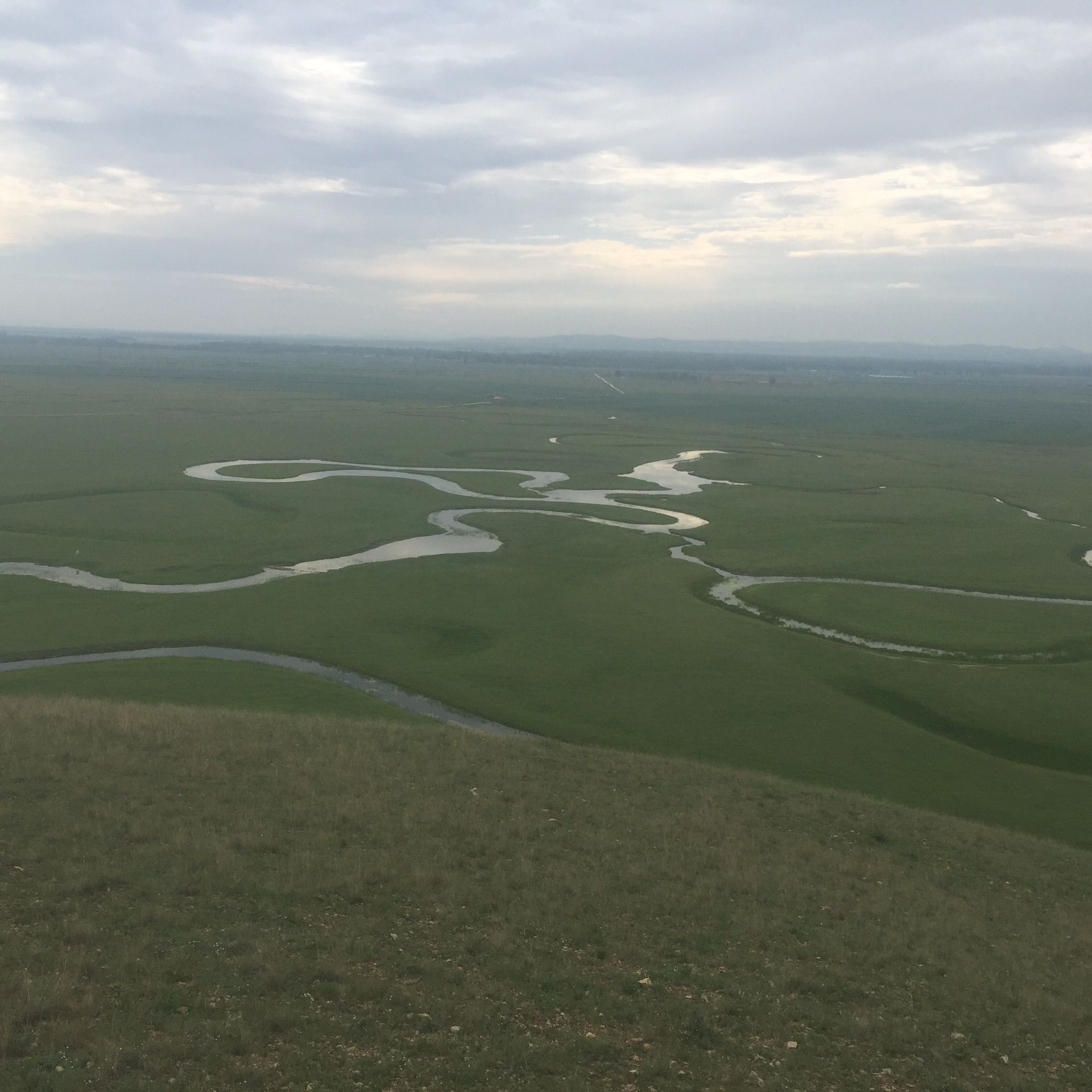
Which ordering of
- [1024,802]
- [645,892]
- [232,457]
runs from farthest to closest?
[232,457]
[1024,802]
[645,892]

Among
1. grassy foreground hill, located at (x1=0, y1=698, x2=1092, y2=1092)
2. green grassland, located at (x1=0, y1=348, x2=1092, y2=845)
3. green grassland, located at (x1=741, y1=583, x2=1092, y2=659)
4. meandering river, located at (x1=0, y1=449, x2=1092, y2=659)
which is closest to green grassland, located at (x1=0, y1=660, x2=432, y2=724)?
green grassland, located at (x1=0, y1=348, x2=1092, y2=845)

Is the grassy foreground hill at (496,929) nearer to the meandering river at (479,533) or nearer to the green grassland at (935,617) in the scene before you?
the meandering river at (479,533)

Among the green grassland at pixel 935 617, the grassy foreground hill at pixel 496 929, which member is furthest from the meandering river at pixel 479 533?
the grassy foreground hill at pixel 496 929

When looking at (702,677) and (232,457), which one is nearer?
(702,677)

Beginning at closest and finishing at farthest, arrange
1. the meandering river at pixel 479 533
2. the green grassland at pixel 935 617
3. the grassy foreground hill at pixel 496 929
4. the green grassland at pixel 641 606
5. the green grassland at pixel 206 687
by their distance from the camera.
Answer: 1. the grassy foreground hill at pixel 496 929
2. the green grassland at pixel 641 606
3. the green grassland at pixel 206 687
4. the green grassland at pixel 935 617
5. the meandering river at pixel 479 533

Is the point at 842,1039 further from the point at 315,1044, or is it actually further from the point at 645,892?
the point at 315,1044

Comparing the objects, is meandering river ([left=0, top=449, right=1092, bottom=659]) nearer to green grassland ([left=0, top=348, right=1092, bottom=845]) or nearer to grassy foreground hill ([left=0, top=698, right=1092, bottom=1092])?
green grassland ([left=0, top=348, right=1092, bottom=845])

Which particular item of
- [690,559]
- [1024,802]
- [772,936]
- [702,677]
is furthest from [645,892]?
[690,559]
